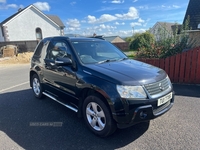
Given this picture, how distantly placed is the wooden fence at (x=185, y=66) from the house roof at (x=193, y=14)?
9070 mm

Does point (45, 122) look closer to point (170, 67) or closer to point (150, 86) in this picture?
point (150, 86)

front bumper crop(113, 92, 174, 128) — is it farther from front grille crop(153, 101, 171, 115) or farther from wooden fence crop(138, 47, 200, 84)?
wooden fence crop(138, 47, 200, 84)

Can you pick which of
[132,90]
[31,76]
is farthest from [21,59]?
[132,90]

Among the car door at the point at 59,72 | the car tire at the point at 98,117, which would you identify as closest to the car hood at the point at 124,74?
the car tire at the point at 98,117

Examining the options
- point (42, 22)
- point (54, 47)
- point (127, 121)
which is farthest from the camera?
point (42, 22)

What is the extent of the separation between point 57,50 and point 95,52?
0.99 meters

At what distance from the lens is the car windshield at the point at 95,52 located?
336cm

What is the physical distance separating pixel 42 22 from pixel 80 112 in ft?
94.7

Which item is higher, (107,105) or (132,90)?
(132,90)

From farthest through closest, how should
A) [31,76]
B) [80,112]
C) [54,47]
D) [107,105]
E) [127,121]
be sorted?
[31,76], [54,47], [80,112], [107,105], [127,121]

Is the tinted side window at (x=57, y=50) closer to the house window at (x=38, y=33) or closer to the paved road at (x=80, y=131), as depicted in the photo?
the paved road at (x=80, y=131)

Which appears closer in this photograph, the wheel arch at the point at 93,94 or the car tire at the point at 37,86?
the wheel arch at the point at 93,94

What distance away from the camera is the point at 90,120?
299 cm

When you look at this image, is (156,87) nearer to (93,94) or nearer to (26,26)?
(93,94)
